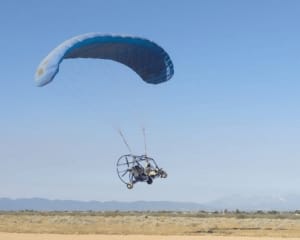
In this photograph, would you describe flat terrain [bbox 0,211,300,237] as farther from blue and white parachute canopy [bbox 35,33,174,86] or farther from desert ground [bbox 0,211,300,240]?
blue and white parachute canopy [bbox 35,33,174,86]

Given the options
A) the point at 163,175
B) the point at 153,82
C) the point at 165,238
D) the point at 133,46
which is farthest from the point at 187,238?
the point at 133,46

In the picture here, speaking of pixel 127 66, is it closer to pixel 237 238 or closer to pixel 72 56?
pixel 72 56

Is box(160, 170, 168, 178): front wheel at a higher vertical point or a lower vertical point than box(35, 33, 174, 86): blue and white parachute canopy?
→ lower

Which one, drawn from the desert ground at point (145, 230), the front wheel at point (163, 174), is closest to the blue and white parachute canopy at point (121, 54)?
the front wheel at point (163, 174)

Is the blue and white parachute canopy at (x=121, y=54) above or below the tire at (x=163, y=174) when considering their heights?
above

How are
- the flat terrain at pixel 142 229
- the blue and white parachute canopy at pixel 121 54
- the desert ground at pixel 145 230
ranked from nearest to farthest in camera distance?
the blue and white parachute canopy at pixel 121 54 < the desert ground at pixel 145 230 < the flat terrain at pixel 142 229

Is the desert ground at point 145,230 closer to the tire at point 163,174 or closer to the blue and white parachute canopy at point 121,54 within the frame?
the tire at point 163,174

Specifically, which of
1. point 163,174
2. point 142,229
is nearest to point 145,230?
point 142,229

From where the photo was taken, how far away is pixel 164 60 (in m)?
30.0

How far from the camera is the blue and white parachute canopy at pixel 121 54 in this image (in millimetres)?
25858

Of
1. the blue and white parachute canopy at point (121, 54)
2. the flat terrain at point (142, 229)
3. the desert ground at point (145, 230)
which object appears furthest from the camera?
the flat terrain at point (142, 229)

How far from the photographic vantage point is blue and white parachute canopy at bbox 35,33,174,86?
84.8 ft

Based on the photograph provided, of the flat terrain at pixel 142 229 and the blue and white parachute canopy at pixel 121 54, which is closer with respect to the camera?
the blue and white parachute canopy at pixel 121 54

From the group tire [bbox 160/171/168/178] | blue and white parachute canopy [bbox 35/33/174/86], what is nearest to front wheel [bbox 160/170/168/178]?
tire [bbox 160/171/168/178]
